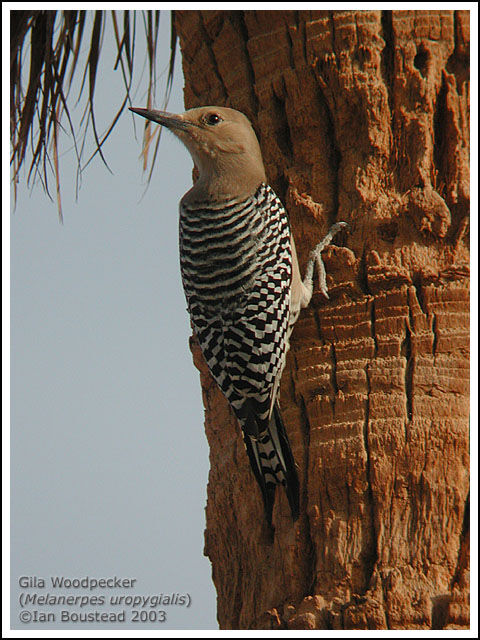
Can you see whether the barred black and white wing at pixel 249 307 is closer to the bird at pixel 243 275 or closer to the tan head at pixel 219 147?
the bird at pixel 243 275

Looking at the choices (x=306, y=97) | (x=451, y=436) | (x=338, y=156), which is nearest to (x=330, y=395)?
(x=451, y=436)

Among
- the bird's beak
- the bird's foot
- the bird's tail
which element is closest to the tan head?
the bird's beak

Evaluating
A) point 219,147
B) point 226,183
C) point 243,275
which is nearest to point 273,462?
point 243,275

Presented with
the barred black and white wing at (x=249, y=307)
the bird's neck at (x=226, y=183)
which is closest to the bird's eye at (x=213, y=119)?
the bird's neck at (x=226, y=183)

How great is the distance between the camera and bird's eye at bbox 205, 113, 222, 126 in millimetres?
4777

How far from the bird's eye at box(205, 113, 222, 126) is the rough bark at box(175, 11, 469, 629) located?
15cm

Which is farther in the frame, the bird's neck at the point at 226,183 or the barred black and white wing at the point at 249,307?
the bird's neck at the point at 226,183

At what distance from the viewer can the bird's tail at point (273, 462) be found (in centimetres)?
401

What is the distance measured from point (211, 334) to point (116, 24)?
2050 mm

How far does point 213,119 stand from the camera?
481 centimetres

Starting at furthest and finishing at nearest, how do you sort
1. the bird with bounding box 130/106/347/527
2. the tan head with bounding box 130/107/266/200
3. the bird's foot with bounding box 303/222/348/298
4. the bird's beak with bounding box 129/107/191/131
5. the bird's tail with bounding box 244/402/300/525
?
1. the bird's beak with bounding box 129/107/191/131
2. the tan head with bounding box 130/107/266/200
3. the bird's foot with bounding box 303/222/348/298
4. the bird with bounding box 130/106/347/527
5. the bird's tail with bounding box 244/402/300/525

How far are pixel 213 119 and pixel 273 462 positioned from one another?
6.25ft

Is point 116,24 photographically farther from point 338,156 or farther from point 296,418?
point 296,418

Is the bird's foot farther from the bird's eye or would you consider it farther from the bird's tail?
the bird's eye
